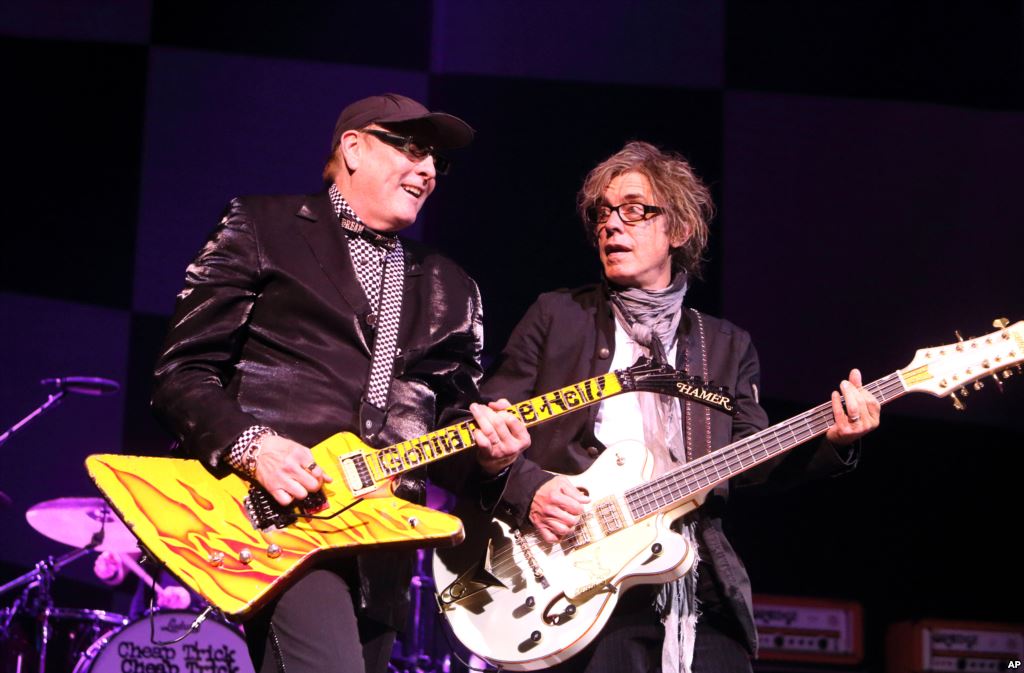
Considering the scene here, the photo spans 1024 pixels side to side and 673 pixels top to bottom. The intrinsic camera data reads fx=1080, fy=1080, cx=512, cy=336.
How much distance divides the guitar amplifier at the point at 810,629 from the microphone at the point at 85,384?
10.5ft

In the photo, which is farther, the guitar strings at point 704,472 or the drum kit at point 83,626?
the drum kit at point 83,626

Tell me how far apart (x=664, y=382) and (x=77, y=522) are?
11.1ft

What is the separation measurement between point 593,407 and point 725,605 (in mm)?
704

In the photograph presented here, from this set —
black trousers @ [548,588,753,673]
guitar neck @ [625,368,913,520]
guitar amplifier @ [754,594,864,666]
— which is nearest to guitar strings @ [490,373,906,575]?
guitar neck @ [625,368,913,520]

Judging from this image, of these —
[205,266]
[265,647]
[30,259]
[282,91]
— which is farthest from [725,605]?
[30,259]

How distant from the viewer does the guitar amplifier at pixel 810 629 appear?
A: 5.01 meters

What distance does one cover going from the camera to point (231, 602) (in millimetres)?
2234

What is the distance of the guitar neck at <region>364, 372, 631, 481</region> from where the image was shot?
260 cm

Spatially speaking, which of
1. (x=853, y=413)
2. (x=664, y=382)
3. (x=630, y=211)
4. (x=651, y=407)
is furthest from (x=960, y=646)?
(x=664, y=382)

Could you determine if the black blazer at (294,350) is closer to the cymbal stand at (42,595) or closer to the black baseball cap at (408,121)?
the black baseball cap at (408,121)

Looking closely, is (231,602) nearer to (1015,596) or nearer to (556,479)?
(556,479)

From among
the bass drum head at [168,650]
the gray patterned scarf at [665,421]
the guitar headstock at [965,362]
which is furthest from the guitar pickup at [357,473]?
the bass drum head at [168,650]

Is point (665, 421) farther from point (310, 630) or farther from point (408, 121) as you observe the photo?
point (310, 630)

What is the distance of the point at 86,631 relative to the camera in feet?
17.4
